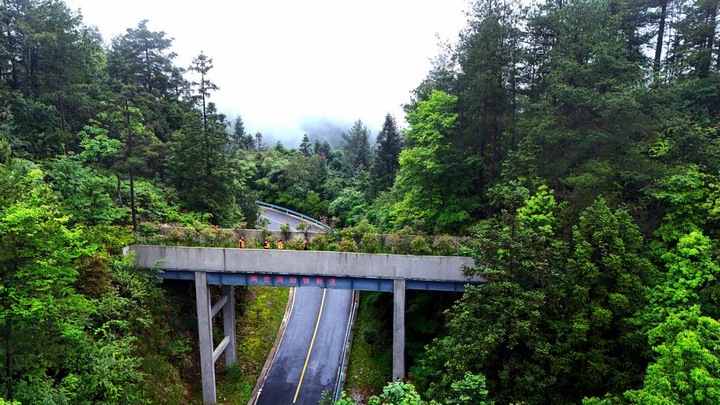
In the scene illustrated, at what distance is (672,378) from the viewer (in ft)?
38.6

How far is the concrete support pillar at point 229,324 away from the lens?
1028 inches

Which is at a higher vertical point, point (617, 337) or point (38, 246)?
point (38, 246)

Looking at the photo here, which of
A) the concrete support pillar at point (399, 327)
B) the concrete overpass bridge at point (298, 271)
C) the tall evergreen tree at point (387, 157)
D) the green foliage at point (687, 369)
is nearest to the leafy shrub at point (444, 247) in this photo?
the concrete overpass bridge at point (298, 271)

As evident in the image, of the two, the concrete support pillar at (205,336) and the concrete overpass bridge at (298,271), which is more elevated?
the concrete overpass bridge at (298,271)

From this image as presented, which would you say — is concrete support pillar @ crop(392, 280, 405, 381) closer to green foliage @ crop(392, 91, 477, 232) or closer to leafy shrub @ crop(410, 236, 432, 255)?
leafy shrub @ crop(410, 236, 432, 255)

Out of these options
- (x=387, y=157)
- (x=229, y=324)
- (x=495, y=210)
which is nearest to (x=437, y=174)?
(x=495, y=210)

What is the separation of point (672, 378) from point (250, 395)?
20.9 meters

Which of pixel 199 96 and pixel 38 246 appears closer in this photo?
pixel 38 246

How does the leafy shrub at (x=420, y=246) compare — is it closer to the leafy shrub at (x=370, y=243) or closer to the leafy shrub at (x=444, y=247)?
the leafy shrub at (x=444, y=247)

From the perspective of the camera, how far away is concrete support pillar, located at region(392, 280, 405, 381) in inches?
886

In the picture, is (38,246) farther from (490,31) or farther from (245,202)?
(245,202)

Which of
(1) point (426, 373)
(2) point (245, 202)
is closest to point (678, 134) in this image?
(1) point (426, 373)

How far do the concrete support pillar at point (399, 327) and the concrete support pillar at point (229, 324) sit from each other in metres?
10.3

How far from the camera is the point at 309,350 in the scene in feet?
95.9
